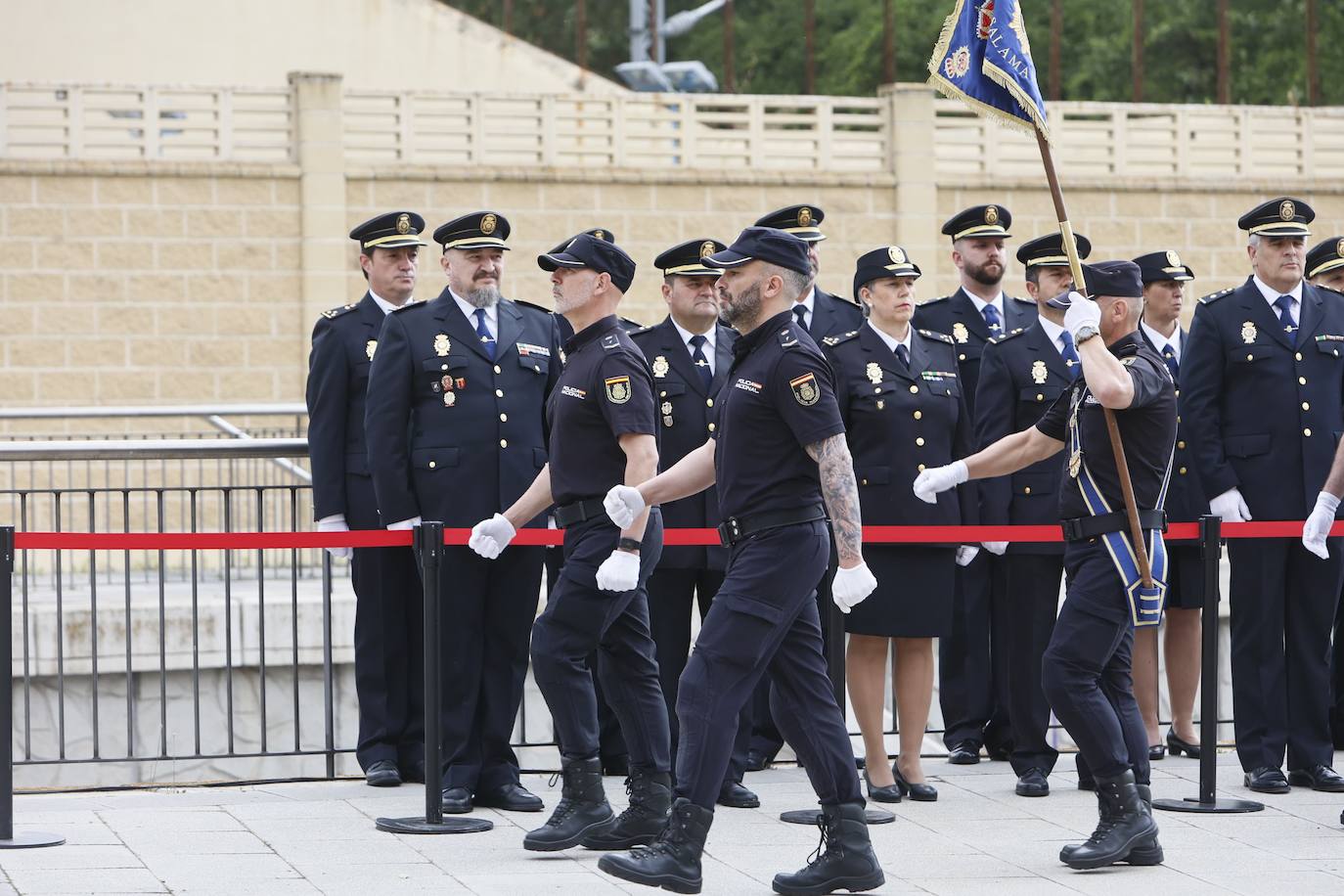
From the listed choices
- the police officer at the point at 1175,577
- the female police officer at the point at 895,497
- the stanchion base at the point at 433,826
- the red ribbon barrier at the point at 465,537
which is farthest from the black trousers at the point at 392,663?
the police officer at the point at 1175,577

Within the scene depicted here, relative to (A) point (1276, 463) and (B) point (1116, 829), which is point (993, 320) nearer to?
(A) point (1276, 463)

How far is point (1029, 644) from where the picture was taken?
855 centimetres

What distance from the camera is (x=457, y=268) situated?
817 cm

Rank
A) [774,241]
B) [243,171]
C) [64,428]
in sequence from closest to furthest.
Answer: [774,241], [64,428], [243,171]

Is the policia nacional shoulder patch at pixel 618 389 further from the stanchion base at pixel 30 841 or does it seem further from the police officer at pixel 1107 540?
the stanchion base at pixel 30 841

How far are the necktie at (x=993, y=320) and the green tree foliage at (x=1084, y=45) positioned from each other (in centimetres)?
2395

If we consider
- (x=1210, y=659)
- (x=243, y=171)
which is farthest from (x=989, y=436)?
(x=243, y=171)

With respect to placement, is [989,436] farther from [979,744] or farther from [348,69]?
[348,69]

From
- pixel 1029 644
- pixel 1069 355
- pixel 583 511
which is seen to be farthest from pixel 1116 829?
pixel 1069 355

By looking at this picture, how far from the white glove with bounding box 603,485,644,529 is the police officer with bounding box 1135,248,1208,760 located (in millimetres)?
3214

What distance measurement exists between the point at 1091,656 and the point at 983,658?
7.78 ft

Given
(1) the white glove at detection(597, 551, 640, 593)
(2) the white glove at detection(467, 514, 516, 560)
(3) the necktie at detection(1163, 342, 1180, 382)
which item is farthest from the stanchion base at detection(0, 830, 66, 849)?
(3) the necktie at detection(1163, 342, 1180, 382)

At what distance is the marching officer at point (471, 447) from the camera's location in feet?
26.0

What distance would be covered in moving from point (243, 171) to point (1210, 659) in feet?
55.7
